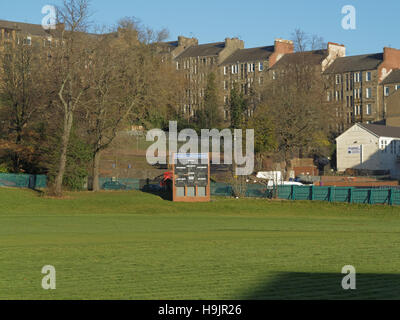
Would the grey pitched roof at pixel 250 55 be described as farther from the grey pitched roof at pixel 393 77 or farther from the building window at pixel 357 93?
the grey pitched roof at pixel 393 77

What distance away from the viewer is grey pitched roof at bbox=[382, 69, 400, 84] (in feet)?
374

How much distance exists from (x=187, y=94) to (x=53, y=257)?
364ft

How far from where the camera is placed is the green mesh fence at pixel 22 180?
202ft

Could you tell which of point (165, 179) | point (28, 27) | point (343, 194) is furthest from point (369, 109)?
point (28, 27)

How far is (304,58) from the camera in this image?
350 ft

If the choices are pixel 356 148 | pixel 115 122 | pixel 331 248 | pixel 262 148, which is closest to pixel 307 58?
pixel 356 148

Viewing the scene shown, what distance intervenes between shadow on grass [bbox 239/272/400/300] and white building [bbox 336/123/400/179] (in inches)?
2851

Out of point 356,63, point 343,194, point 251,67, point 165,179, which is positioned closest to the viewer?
point 343,194

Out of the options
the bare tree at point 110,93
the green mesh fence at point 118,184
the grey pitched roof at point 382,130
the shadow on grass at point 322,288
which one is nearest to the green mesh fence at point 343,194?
the green mesh fence at point 118,184

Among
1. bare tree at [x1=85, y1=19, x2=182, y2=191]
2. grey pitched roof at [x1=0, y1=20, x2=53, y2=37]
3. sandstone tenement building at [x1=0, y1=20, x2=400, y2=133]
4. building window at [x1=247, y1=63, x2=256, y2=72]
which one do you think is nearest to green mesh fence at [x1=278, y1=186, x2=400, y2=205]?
bare tree at [x1=85, y1=19, x2=182, y2=191]

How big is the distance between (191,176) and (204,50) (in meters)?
88.6

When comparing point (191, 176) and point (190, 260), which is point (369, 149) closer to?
point (191, 176)

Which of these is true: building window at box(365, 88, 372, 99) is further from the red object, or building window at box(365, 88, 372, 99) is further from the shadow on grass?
the shadow on grass

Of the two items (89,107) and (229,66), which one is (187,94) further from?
(89,107)
